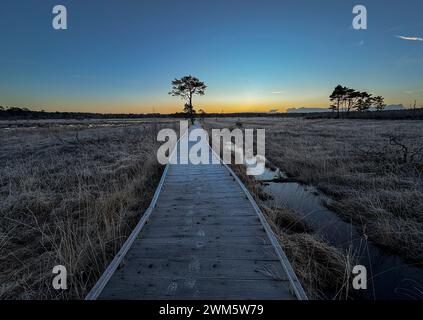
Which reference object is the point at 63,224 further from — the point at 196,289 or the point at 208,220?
the point at 196,289

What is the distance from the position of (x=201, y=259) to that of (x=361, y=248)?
3447mm

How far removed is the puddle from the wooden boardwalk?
1.59 metres

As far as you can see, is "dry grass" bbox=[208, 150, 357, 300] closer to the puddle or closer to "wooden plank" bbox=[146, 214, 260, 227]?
the puddle

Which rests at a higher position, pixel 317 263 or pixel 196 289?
pixel 196 289

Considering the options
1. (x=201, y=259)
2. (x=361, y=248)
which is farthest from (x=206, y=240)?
(x=361, y=248)

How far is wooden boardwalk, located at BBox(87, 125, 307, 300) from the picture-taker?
8.04 feet

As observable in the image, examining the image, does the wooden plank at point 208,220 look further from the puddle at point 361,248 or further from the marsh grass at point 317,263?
the puddle at point 361,248

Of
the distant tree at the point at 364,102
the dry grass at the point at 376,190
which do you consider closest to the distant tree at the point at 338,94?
the distant tree at the point at 364,102

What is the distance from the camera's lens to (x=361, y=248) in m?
4.23

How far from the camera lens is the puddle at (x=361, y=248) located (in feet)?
10.6

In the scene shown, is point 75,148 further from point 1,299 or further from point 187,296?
point 187,296
